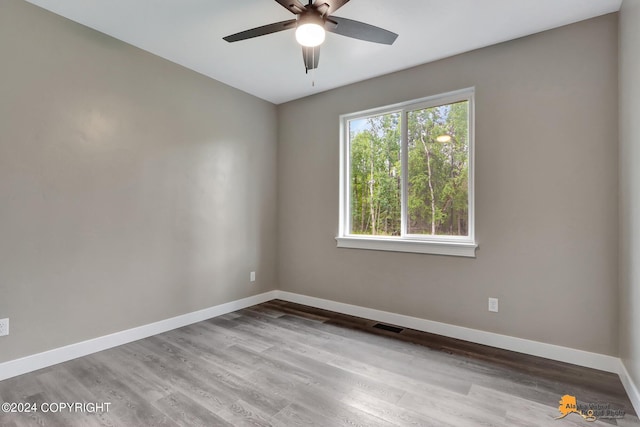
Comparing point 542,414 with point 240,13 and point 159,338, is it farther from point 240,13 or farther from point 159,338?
point 240,13

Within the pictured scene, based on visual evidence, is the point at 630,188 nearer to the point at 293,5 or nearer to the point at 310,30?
the point at 310,30

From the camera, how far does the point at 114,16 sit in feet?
7.87

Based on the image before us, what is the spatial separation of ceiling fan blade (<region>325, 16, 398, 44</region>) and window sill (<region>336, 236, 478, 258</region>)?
1.83 metres

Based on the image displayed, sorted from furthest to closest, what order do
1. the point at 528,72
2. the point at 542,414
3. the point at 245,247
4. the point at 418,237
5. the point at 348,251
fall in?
1. the point at 245,247
2. the point at 348,251
3. the point at 418,237
4. the point at 528,72
5. the point at 542,414

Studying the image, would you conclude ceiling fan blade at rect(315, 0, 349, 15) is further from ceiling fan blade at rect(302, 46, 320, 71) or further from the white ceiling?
the white ceiling

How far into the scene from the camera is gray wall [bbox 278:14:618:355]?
7.61 ft

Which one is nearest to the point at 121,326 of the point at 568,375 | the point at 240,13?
the point at 240,13

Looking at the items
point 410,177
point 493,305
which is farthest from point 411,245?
point 493,305

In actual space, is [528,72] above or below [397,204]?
above

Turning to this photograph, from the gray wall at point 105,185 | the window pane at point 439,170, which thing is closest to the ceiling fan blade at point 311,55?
the window pane at point 439,170

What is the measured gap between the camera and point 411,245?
3160 mm

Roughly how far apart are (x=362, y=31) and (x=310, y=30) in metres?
0.36

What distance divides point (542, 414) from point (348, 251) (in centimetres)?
220

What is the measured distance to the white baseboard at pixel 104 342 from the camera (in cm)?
220
